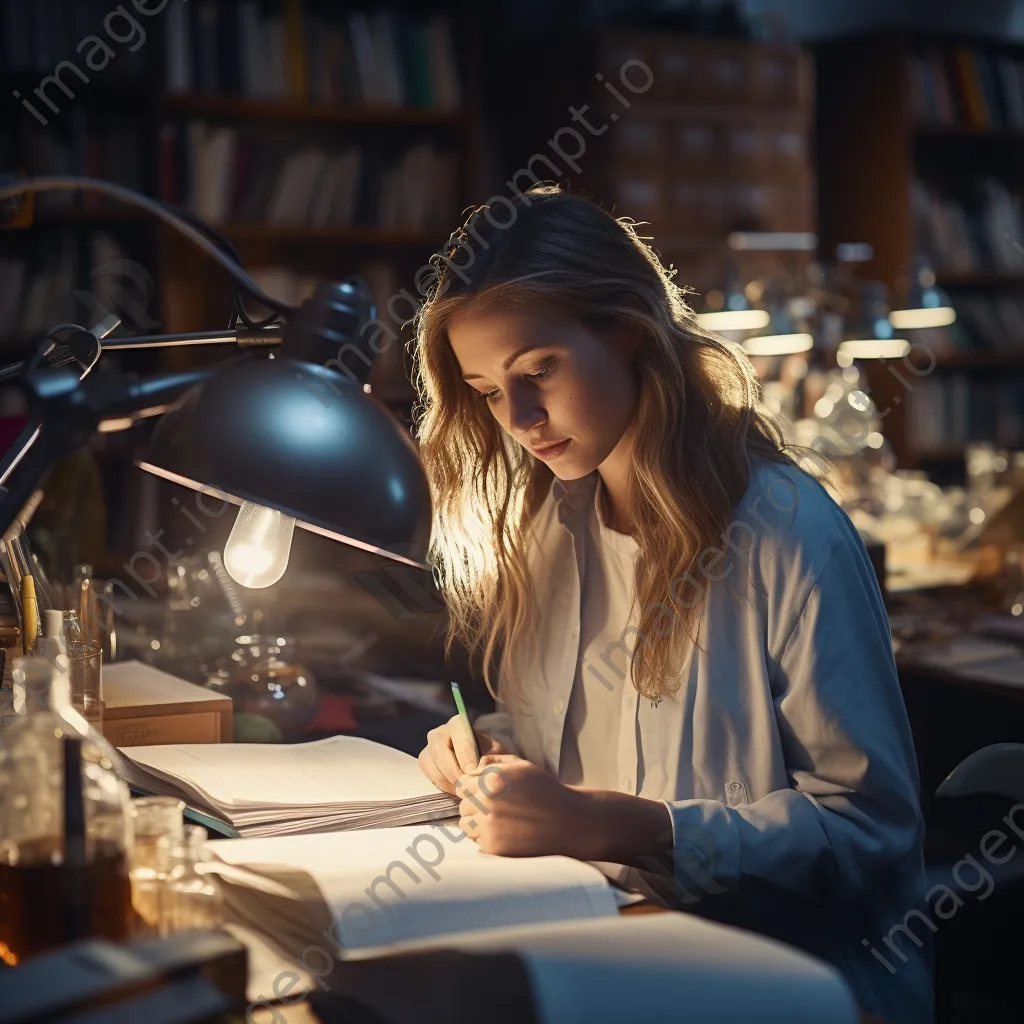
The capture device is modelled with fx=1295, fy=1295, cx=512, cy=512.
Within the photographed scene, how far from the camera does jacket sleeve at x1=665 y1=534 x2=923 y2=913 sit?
1187 millimetres

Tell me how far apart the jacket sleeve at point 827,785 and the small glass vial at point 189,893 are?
44cm

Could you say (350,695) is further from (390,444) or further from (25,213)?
(390,444)

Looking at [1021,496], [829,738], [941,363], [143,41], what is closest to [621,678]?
[829,738]

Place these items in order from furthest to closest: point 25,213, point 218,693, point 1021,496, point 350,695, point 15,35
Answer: point 15,35 < point 1021,496 < point 350,695 < point 218,693 < point 25,213

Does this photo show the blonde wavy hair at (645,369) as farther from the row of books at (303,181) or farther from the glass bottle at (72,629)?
the row of books at (303,181)

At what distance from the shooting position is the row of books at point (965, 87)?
4809mm

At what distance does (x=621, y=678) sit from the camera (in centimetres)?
153

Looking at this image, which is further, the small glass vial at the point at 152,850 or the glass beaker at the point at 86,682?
the glass beaker at the point at 86,682

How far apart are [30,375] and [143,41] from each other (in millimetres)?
3207

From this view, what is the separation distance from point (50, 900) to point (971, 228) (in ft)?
15.8

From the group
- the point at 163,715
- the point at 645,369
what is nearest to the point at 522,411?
the point at 645,369

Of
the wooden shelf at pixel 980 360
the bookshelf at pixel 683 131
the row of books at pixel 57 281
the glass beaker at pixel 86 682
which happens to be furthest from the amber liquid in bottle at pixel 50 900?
the wooden shelf at pixel 980 360

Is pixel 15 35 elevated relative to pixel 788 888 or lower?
elevated

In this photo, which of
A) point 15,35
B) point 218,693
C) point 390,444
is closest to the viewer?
point 390,444
